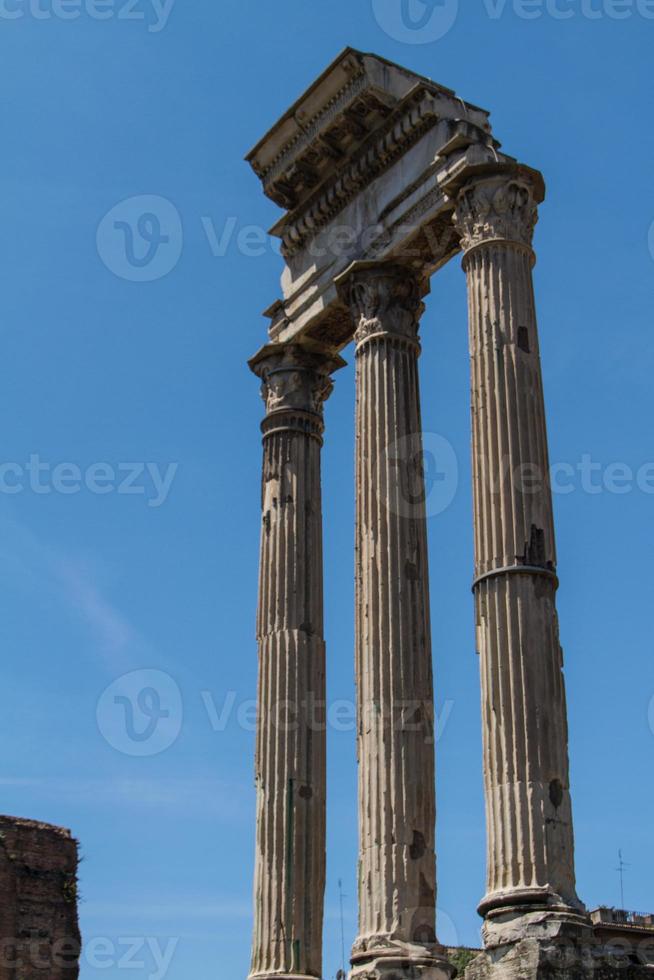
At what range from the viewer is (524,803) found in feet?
55.3

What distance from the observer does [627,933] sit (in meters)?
34.4

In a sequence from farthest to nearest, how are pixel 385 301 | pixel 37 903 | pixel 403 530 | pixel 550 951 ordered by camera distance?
pixel 37 903
pixel 385 301
pixel 403 530
pixel 550 951

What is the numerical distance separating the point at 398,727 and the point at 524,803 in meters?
3.01

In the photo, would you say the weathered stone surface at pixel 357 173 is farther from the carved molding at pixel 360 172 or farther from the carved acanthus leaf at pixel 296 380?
the carved acanthus leaf at pixel 296 380

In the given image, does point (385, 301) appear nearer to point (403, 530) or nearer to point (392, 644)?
point (403, 530)

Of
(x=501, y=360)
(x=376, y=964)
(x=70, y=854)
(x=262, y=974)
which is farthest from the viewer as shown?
(x=70, y=854)

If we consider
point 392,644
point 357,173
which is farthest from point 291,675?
point 357,173

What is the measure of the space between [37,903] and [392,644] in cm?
1229

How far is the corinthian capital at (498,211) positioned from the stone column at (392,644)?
2.21 meters

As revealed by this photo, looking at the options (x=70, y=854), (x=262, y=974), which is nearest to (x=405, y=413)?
(x=262, y=974)

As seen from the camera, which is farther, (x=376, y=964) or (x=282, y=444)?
(x=282, y=444)

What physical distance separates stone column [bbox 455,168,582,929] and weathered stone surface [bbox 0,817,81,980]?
46.2ft

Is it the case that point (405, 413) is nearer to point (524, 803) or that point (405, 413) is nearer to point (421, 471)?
point (421, 471)

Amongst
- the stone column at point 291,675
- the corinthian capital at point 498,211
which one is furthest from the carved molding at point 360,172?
the corinthian capital at point 498,211
